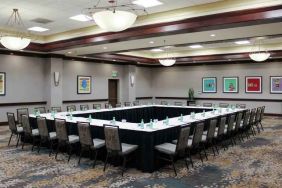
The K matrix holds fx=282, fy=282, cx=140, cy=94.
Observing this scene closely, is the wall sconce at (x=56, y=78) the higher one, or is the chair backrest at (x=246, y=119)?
the wall sconce at (x=56, y=78)

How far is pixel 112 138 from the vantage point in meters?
5.04

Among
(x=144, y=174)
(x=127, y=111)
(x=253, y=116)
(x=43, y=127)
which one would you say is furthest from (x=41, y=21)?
(x=253, y=116)

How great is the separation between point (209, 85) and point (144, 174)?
11.6 meters

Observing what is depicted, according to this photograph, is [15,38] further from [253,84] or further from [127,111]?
[253,84]

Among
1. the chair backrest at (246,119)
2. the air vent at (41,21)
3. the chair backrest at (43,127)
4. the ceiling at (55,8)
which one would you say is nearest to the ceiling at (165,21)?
the ceiling at (55,8)

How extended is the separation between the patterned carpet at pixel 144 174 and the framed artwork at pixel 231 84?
28.2 feet

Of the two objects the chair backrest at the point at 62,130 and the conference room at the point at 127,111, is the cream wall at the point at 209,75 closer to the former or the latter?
the conference room at the point at 127,111

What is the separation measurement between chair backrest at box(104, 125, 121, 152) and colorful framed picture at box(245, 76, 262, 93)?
11283 millimetres

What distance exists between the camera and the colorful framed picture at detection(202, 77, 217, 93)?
1567cm

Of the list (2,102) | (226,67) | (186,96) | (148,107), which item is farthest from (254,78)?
(2,102)

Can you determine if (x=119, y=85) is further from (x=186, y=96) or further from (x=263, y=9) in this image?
(x=263, y=9)

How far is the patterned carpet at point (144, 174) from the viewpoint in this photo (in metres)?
4.61

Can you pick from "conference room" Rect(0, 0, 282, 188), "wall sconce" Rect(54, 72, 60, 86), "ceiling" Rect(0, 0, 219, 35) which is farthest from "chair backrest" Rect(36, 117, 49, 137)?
"wall sconce" Rect(54, 72, 60, 86)

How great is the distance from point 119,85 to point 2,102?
6.63 metres
